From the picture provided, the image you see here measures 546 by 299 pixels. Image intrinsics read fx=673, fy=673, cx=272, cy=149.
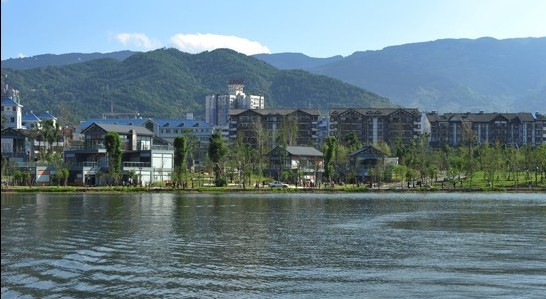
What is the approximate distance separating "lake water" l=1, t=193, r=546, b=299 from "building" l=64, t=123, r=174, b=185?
4458cm

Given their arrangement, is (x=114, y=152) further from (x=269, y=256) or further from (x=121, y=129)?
(x=269, y=256)

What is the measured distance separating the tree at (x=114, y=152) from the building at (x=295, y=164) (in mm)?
26229

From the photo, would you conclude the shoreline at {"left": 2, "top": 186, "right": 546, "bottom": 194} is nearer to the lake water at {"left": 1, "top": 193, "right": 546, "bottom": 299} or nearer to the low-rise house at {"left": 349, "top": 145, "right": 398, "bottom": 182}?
the low-rise house at {"left": 349, "top": 145, "right": 398, "bottom": 182}

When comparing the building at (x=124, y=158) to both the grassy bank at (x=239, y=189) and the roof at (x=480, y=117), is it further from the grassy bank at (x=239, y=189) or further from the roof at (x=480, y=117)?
the roof at (x=480, y=117)

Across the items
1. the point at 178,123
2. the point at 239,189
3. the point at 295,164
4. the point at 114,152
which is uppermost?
the point at 178,123

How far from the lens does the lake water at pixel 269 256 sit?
58.1 ft

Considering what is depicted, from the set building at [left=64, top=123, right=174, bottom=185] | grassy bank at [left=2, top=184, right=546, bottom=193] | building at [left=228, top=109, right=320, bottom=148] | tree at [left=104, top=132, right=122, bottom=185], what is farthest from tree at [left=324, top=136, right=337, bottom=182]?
building at [left=228, top=109, right=320, bottom=148]

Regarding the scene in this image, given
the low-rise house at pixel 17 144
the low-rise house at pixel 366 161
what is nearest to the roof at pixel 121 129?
the low-rise house at pixel 17 144

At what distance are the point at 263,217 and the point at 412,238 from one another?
500 inches

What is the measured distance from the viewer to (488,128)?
516ft

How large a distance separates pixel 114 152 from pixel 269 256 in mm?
57692

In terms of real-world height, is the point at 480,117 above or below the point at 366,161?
above

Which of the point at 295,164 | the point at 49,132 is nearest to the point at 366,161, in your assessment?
the point at 295,164

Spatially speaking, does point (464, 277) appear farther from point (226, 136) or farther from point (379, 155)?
point (226, 136)
